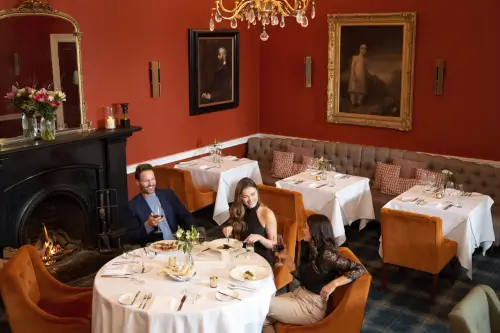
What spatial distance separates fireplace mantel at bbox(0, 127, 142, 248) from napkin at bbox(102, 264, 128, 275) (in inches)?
84.0

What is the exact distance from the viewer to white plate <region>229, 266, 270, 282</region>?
4.31 m

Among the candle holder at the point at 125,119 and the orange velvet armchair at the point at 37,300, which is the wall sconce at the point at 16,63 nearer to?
the candle holder at the point at 125,119

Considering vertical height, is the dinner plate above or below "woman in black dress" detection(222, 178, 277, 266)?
below

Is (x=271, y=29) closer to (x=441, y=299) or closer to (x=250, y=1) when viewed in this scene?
(x=250, y=1)

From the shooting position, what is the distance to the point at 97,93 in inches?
289

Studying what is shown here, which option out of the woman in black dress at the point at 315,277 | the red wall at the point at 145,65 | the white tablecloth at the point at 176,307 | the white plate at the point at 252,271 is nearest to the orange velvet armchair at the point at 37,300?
the white tablecloth at the point at 176,307

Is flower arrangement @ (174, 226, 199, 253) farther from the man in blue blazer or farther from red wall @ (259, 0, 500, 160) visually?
red wall @ (259, 0, 500, 160)

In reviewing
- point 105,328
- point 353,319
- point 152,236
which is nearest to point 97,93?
point 152,236

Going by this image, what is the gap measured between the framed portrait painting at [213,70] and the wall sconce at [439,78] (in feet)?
10.4

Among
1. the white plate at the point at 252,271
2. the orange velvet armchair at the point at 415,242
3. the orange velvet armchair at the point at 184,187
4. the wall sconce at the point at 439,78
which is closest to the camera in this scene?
the white plate at the point at 252,271

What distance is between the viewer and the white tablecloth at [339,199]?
716 cm

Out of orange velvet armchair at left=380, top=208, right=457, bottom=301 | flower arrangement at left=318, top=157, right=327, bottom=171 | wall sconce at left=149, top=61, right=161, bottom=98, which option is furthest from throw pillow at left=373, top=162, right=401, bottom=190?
wall sconce at left=149, top=61, right=161, bottom=98

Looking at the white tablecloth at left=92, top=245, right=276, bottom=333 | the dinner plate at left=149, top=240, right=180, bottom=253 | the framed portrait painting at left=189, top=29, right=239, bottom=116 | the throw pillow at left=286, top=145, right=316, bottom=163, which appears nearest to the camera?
the white tablecloth at left=92, top=245, right=276, bottom=333

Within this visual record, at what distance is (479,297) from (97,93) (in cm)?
527
